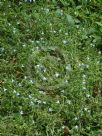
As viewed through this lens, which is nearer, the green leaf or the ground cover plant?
the ground cover plant

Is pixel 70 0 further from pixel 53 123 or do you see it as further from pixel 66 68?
pixel 53 123

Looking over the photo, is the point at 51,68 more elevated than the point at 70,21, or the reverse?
the point at 70,21

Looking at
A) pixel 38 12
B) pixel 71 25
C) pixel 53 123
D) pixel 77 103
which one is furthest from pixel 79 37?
pixel 53 123

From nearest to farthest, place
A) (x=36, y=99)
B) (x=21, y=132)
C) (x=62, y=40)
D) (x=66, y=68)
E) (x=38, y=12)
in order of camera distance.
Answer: (x=21, y=132) < (x=36, y=99) < (x=66, y=68) < (x=62, y=40) < (x=38, y=12)

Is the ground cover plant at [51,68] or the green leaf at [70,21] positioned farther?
the green leaf at [70,21]

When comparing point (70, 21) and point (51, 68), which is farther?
point (70, 21)

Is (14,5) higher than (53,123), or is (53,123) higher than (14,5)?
(14,5)

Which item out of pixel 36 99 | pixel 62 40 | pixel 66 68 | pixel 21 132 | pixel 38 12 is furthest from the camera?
pixel 38 12

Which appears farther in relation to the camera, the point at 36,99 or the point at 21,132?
the point at 36,99
